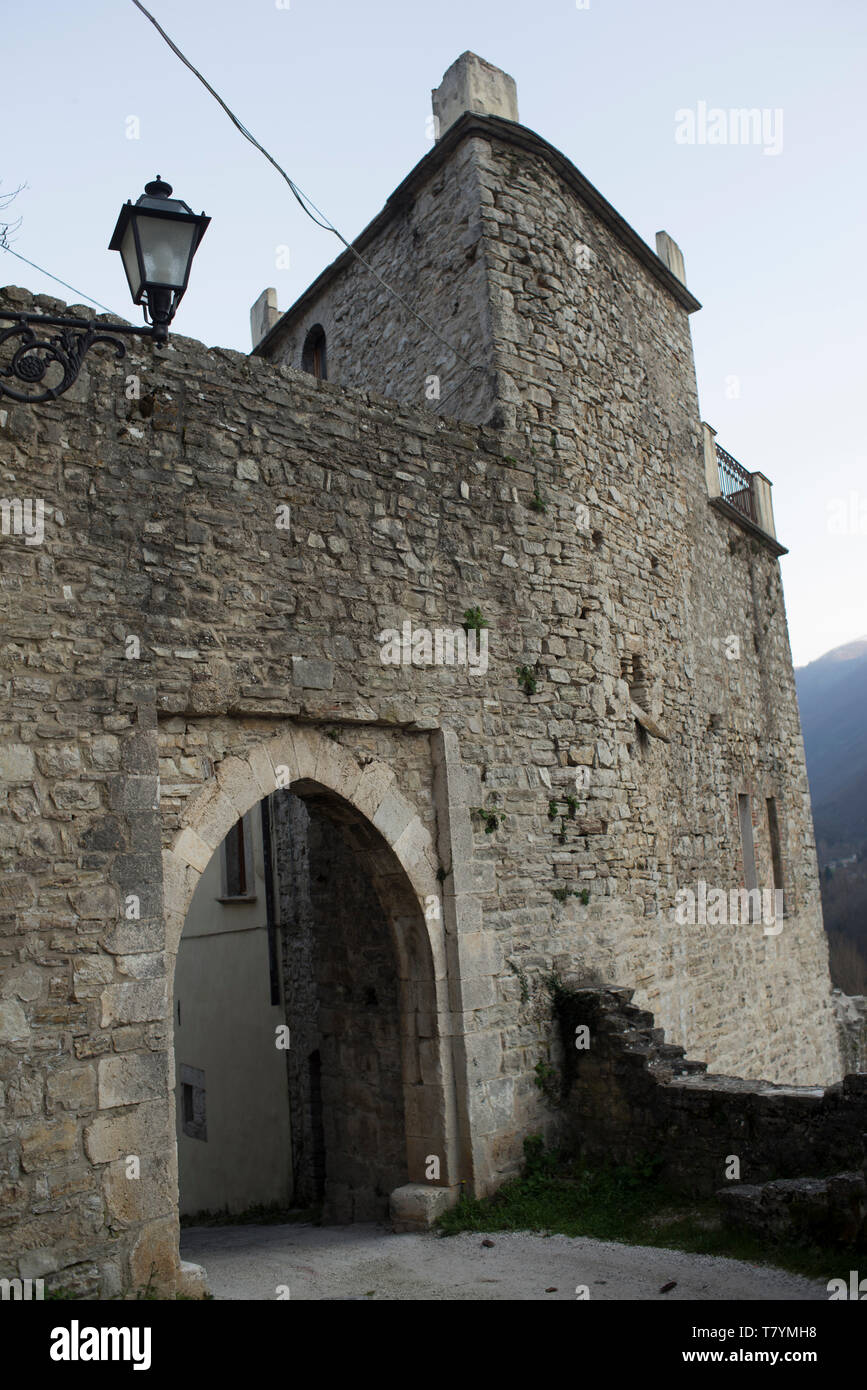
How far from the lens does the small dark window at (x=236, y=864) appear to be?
34.1ft

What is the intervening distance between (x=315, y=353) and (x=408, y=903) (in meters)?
6.86

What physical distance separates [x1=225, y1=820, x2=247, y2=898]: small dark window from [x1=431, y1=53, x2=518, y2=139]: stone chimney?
6763mm

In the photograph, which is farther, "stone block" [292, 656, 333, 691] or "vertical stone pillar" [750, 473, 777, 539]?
"vertical stone pillar" [750, 473, 777, 539]

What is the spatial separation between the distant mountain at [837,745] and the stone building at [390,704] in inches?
2008

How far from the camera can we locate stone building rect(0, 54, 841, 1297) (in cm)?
463

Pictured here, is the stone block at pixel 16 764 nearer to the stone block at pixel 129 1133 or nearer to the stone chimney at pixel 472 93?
the stone block at pixel 129 1133

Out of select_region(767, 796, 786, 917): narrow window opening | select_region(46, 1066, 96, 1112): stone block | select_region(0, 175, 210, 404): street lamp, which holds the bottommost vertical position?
select_region(46, 1066, 96, 1112): stone block

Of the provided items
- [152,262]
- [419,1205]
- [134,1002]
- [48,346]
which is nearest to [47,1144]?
[134,1002]

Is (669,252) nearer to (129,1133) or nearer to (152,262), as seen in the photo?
(152,262)

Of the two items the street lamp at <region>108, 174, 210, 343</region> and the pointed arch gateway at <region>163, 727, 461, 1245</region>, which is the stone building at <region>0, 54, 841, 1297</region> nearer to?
the pointed arch gateway at <region>163, 727, 461, 1245</region>

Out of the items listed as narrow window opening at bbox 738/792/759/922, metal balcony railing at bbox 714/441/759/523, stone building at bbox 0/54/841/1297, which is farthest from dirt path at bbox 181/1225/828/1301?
metal balcony railing at bbox 714/441/759/523

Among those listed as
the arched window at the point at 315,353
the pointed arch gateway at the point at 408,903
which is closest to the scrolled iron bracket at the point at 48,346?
the pointed arch gateway at the point at 408,903

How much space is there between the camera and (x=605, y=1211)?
577 cm
